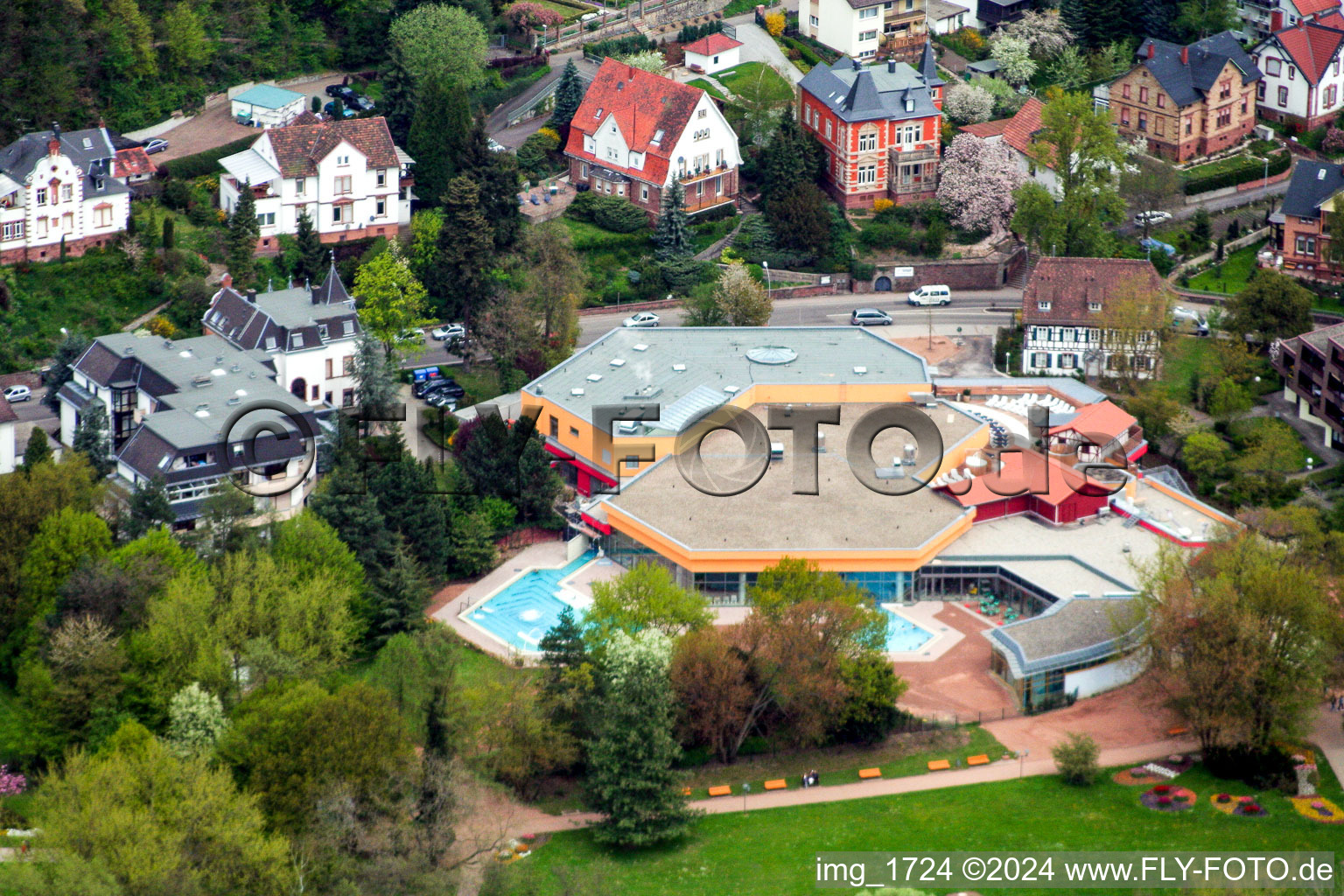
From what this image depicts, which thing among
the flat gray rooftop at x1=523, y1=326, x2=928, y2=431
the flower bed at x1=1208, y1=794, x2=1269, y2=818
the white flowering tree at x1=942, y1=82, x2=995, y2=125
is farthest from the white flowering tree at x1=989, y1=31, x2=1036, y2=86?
the flower bed at x1=1208, y1=794, x2=1269, y2=818

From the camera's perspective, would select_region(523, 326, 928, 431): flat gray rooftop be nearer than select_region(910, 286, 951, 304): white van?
Yes

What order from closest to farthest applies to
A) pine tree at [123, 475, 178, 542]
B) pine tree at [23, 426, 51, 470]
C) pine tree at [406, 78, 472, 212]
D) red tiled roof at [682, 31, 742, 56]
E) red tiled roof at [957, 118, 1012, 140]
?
pine tree at [123, 475, 178, 542] < pine tree at [23, 426, 51, 470] < pine tree at [406, 78, 472, 212] < red tiled roof at [957, 118, 1012, 140] < red tiled roof at [682, 31, 742, 56]

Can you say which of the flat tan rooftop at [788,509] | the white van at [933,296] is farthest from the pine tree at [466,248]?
the white van at [933,296]

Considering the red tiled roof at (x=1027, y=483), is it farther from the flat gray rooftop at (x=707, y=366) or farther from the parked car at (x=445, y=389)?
the parked car at (x=445, y=389)

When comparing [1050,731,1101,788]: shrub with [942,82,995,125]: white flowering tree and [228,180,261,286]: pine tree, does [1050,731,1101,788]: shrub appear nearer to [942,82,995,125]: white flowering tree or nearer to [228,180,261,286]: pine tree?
[228,180,261,286]: pine tree

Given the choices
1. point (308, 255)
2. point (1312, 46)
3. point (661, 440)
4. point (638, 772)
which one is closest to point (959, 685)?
point (638, 772)

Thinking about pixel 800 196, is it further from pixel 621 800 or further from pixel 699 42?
pixel 621 800
